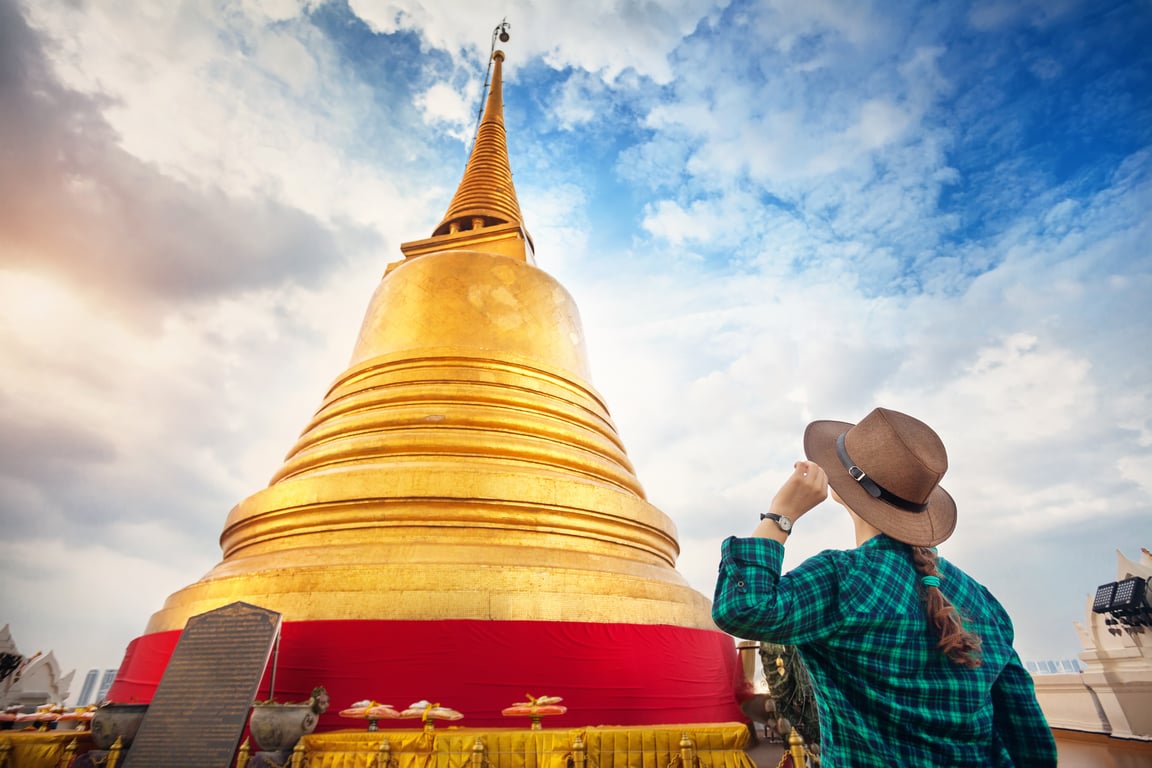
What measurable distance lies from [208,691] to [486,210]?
848 cm

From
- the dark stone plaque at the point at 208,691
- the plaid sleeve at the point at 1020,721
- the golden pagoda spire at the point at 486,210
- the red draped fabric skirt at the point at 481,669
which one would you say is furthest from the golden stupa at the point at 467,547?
the plaid sleeve at the point at 1020,721

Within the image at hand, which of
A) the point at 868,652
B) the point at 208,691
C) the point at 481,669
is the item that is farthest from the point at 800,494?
the point at 208,691

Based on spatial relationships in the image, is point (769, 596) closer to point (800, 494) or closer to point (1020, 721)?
point (800, 494)

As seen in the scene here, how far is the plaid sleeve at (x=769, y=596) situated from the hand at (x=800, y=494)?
12 cm

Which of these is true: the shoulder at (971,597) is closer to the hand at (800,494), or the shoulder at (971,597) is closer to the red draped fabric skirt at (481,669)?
the hand at (800,494)

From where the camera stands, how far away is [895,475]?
1474 mm

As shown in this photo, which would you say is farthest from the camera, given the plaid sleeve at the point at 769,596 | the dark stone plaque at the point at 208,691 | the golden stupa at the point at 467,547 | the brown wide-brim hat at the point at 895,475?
the golden stupa at the point at 467,547

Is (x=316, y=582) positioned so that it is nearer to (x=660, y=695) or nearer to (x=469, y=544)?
(x=469, y=544)

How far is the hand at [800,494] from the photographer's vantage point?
1.50 m

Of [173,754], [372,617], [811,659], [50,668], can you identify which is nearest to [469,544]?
[372,617]

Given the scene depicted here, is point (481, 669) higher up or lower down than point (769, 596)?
higher up

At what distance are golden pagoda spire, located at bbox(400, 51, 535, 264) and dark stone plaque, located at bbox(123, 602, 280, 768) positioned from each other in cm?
683

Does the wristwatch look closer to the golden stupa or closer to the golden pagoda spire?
the golden stupa

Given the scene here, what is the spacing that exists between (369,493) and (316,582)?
0.92 meters
